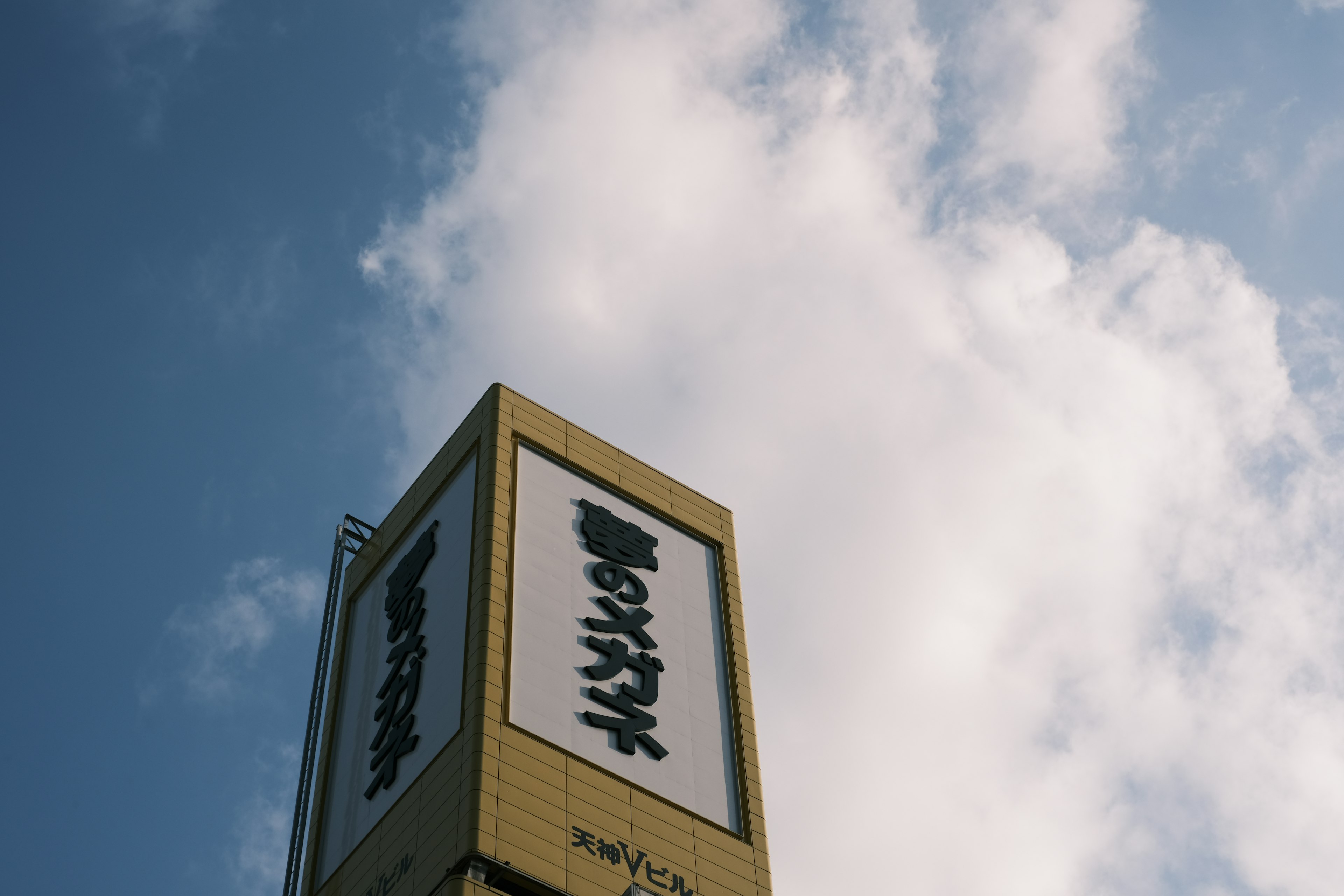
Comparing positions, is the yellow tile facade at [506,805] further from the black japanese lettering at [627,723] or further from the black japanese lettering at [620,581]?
the black japanese lettering at [620,581]

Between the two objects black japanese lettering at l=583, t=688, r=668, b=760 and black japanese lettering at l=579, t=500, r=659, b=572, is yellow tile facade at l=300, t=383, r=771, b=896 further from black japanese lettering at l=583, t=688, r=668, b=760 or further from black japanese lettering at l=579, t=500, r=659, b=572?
black japanese lettering at l=579, t=500, r=659, b=572

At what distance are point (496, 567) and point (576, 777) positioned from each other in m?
7.29

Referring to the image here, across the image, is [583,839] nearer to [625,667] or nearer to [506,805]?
[506,805]

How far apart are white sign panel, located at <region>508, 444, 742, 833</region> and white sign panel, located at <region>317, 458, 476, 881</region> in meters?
1.99

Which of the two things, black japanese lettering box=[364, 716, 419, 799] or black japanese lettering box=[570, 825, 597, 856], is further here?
black japanese lettering box=[364, 716, 419, 799]

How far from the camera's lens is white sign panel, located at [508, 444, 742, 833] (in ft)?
133

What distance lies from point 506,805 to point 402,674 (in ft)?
30.4

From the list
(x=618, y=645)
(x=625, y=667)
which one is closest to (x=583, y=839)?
(x=625, y=667)

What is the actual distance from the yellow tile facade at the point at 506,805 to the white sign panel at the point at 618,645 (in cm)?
53

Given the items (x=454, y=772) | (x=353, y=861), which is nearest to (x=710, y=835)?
(x=454, y=772)

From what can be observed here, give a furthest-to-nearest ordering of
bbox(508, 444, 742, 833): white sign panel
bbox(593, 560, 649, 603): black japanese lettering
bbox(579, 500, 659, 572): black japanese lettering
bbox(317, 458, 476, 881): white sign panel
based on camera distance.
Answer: bbox(579, 500, 659, 572): black japanese lettering
bbox(593, 560, 649, 603): black japanese lettering
bbox(317, 458, 476, 881): white sign panel
bbox(508, 444, 742, 833): white sign panel

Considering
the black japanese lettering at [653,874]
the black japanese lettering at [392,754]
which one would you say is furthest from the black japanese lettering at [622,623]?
the black japanese lettering at [653,874]

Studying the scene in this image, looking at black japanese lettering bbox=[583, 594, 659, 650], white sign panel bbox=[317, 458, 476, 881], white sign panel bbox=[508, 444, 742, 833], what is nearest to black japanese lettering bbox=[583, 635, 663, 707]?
white sign panel bbox=[508, 444, 742, 833]

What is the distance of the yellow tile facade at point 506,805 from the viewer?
1430 inches
